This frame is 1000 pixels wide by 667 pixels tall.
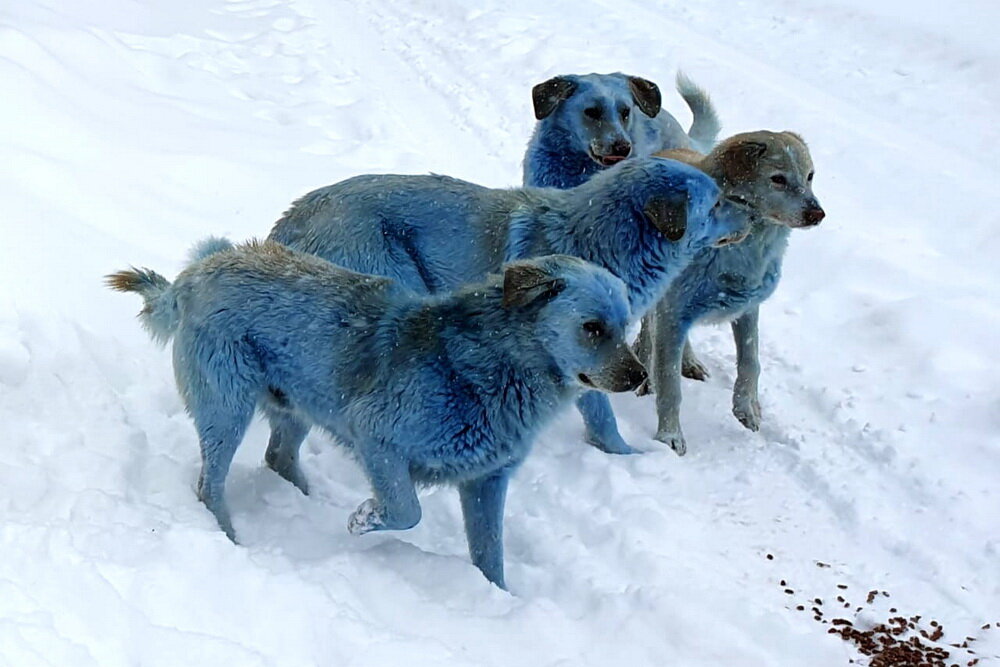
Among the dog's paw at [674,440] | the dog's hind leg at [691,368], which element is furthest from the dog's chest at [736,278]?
the dog's hind leg at [691,368]

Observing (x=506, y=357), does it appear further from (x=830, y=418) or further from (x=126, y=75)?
(x=126, y=75)

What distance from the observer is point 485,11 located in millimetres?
13750

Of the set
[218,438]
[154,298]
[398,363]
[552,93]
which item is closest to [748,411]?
[552,93]

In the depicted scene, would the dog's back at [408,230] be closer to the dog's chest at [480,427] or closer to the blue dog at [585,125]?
the blue dog at [585,125]

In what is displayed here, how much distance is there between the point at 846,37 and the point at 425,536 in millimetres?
9803

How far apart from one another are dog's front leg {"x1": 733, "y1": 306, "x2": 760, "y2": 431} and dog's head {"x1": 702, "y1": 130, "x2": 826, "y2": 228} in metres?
0.64

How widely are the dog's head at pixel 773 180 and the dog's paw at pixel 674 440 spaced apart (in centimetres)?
121

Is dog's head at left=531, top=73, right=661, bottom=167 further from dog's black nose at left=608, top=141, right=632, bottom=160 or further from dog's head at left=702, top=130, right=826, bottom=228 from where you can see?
dog's head at left=702, top=130, right=826, bottom=228

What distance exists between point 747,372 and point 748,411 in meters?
0.21

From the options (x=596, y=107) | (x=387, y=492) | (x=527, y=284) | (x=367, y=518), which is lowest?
(x=367, y=518)

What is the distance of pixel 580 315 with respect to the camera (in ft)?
13.4

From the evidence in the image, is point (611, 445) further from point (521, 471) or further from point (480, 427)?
point (480, 427)

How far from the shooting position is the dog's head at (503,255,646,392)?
4.09 metres

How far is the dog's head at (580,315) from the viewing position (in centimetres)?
409
